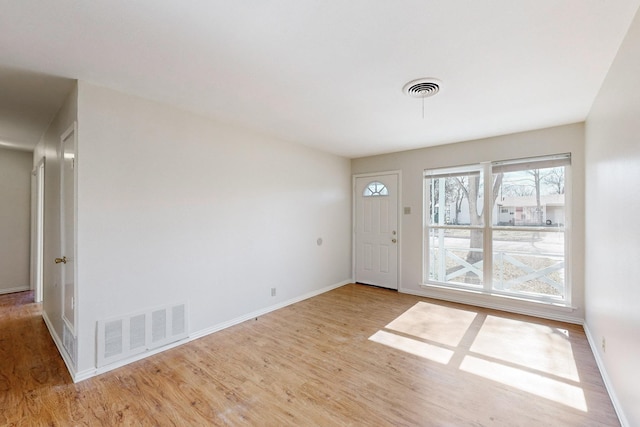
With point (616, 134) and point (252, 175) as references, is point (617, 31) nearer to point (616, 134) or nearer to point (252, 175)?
point (616, 134)

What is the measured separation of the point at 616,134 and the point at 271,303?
373 cm

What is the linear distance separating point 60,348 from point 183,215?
5.46 feet

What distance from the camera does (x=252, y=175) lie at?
3.59 m

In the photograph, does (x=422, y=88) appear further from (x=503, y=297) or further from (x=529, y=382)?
(x=503, y=297)

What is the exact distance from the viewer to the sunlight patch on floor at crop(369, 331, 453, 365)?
261cm

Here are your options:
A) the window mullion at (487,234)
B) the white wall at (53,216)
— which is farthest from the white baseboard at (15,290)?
the window mullion at (487,234)

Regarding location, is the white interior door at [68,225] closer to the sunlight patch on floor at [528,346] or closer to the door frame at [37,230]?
the door frame at [37,230]

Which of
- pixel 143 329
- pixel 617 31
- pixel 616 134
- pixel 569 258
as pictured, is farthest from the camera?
pixel 569 258

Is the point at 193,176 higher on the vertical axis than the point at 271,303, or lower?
higher

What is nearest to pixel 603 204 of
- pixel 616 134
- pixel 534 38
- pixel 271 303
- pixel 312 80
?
pixel 616 134

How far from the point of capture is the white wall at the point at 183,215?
7.69 feet

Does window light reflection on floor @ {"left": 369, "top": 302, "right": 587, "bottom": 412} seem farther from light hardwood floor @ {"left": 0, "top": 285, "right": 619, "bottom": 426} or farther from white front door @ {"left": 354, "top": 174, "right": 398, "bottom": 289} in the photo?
white front door @ {"left": 354, "top": 174, "right": 398, "bottom": 289}

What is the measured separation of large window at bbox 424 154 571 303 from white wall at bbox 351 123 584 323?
0.11 metres

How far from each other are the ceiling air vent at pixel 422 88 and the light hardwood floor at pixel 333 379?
2359 millimetres
